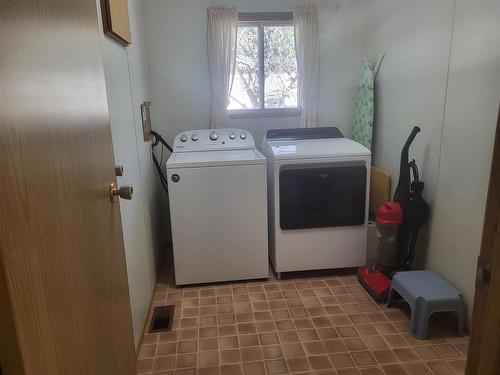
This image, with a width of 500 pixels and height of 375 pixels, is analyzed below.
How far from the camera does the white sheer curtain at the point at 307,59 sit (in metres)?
2.96

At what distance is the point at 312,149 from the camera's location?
2.58 metres

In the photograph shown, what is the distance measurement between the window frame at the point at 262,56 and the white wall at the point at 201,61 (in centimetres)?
5

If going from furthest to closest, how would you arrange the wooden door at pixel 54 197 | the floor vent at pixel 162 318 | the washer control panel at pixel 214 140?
the washer control panel at pixel 214 140 < the floor vent at pixel 162 318 < the wooden door at pixel 54 197

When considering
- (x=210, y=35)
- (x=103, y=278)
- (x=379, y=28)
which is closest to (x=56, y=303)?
(x=103, y=278)

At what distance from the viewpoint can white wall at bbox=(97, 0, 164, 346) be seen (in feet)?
5.60

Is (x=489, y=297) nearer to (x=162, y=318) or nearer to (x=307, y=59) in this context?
(x=162, y=318)

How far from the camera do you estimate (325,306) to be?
7.57 feet

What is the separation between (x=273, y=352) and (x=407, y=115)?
1795mm

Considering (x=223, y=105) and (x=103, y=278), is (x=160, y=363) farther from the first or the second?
(x=223, y=105)

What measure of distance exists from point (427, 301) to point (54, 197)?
74.4 inches

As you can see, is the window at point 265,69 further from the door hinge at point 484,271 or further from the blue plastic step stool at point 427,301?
the door hinge at point 484,271

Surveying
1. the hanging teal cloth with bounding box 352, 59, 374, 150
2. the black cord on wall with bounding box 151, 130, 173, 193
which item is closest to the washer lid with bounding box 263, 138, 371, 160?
the hanging teal cloth with bounding box 352, 59, 374, 150

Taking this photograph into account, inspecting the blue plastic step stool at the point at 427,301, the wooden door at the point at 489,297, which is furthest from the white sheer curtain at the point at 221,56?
the wooden door at the point at 489,297

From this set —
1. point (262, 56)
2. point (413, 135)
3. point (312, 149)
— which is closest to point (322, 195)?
point (312, 149)
